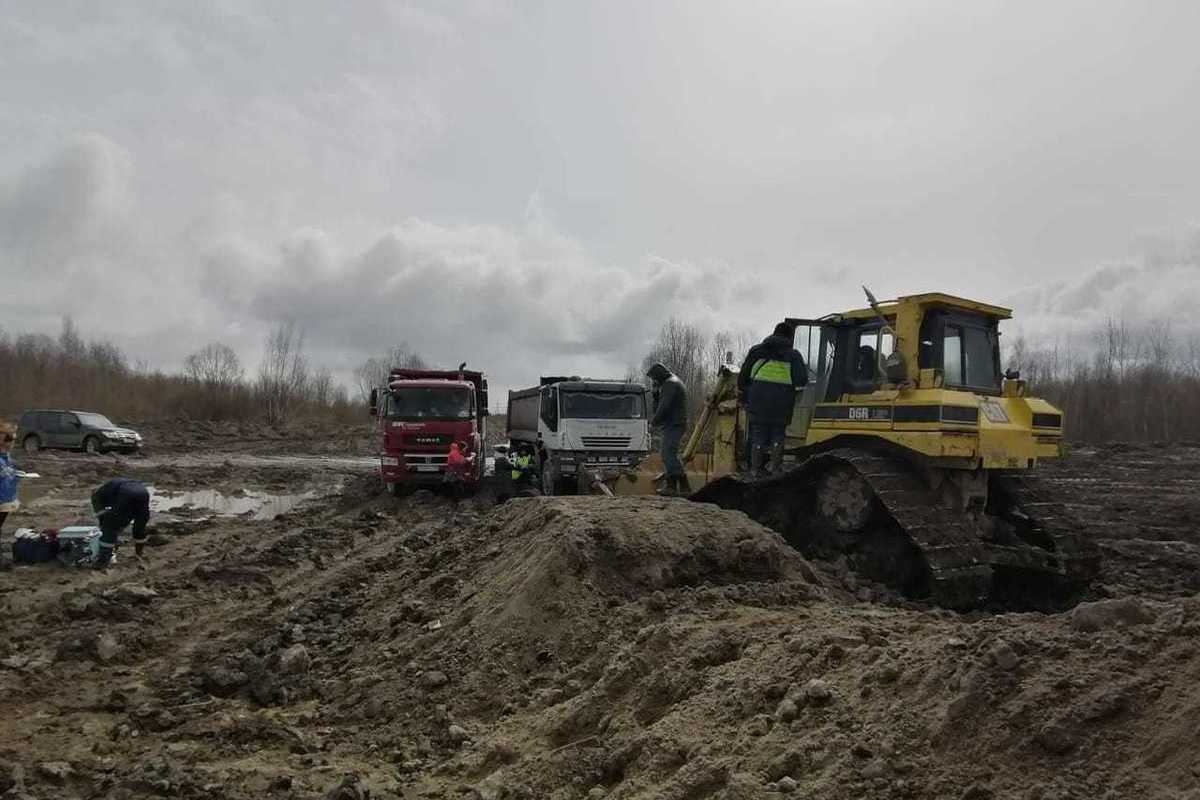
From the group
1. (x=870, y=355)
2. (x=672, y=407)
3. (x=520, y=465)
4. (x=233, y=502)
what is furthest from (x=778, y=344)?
(x=233, y=502)

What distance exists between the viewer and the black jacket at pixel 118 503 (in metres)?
10.1

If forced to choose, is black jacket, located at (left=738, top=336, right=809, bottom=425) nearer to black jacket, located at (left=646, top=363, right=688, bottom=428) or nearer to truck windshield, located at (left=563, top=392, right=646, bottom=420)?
black jacket, located at (left=646, top=363, right=688, bottom=428)

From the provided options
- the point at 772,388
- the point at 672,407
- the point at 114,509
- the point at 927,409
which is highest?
the point at 772,388

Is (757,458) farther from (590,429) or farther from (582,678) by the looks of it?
(590,429)

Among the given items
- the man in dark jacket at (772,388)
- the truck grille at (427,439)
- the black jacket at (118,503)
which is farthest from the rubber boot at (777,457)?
the truck grille at (427,439)

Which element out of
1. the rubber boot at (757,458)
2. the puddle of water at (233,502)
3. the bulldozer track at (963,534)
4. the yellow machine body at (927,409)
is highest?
the yellow machine body at (927,409)

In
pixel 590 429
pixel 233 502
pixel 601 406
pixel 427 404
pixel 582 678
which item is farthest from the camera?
pixel 233 502

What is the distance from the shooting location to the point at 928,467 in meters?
8.55

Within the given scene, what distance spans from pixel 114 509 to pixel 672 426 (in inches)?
284

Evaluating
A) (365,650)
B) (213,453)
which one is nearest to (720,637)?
(365,650)

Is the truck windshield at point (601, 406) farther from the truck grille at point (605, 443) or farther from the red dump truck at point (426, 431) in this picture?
the red dump truck at point (426, 431)

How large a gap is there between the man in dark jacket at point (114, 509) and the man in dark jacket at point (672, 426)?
22.1 feet

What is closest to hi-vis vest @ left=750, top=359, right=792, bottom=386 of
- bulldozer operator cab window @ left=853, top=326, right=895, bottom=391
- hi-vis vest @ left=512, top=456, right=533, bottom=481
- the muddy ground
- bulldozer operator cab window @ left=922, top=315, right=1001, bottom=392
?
bulldozer operator cab window @ left=853, top=326, right=895, bottom=391

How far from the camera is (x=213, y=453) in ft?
112
